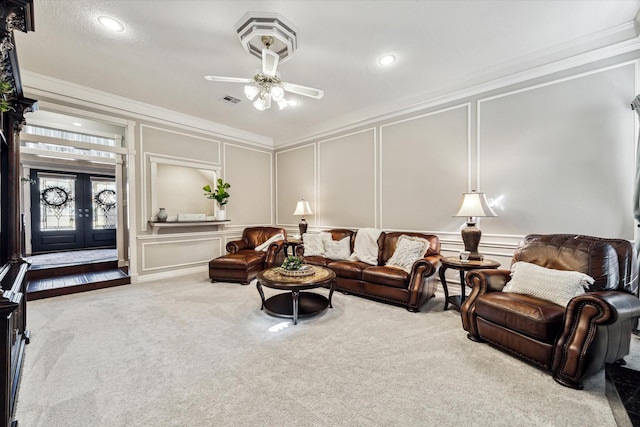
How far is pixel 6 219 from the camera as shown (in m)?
2.26

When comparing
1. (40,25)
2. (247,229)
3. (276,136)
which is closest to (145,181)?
(247,229)

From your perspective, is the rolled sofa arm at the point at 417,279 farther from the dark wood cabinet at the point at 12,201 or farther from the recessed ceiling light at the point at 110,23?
the recessed ceiling light at the point at 110,23

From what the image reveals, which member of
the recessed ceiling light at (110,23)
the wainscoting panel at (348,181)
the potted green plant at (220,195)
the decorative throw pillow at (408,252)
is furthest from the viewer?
the potted green plant at (220,195)

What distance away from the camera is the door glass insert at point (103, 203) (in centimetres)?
791

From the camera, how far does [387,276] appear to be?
334 centimetres

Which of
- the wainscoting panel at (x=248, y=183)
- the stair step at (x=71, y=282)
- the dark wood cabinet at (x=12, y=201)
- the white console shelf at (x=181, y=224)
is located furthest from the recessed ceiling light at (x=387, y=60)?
the stair step at (x=71, y=282)

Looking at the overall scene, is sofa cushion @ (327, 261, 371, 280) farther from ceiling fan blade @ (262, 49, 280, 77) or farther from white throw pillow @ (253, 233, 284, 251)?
ceiling fan blade @ (262, 49, 280, 77)

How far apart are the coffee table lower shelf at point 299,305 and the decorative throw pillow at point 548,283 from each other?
194 centimetres

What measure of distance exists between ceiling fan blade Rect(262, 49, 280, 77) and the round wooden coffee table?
7.07ft

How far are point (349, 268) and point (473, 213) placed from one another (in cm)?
170

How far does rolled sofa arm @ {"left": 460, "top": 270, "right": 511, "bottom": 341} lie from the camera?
8.00 ft

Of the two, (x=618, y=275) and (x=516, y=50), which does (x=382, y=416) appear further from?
(x=516, y=50)

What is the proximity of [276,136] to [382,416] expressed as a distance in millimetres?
5728

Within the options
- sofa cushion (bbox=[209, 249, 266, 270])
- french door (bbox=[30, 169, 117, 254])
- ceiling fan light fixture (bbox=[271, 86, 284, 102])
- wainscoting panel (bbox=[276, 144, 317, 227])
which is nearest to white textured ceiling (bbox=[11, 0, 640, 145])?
ceiling fan light fixture (bbox=[271, 86, 284, 102])
